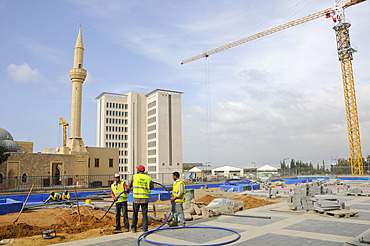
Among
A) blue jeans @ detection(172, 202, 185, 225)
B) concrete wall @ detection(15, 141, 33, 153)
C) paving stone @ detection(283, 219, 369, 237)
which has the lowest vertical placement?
paving stone @ detection(283, 219, 369, 237)

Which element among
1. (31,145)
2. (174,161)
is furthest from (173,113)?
(31,145)

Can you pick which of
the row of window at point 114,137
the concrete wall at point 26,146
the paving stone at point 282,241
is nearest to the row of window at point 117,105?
the row of window at point 114,137

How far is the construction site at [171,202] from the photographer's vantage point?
8211 millimetres

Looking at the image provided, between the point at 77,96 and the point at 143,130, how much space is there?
55.3 meters

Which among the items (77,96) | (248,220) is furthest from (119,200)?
(77,96)

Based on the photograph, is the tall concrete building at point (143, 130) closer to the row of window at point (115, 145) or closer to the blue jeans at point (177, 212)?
the row of window at point (115, 145)

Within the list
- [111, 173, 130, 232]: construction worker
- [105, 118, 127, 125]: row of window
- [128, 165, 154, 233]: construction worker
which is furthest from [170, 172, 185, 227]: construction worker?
[105, 118, 127, 125]: row of window

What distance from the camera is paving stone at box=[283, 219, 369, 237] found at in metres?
8.27

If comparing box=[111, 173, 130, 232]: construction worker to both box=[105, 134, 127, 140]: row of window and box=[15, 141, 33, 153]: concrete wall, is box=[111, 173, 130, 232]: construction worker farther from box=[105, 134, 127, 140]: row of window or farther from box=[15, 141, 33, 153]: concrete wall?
box=[105, 134, 127, 140]: row of window

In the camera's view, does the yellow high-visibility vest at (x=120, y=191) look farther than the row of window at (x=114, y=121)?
No

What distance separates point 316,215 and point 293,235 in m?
3.98

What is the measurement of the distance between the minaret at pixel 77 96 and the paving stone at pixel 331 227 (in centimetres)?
4105

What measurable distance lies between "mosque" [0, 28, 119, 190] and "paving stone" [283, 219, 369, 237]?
25787 millimetres

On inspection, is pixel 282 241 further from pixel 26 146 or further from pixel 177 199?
pixel 26 146
